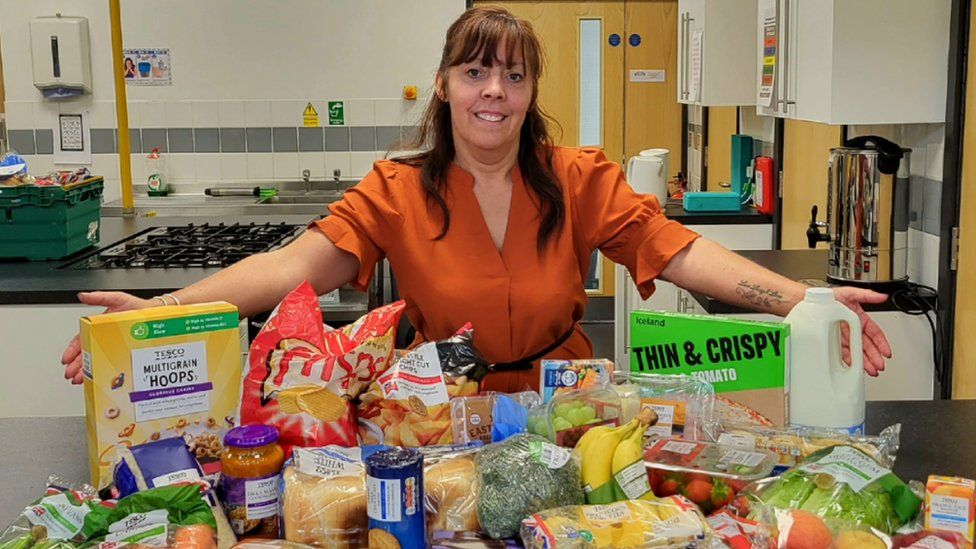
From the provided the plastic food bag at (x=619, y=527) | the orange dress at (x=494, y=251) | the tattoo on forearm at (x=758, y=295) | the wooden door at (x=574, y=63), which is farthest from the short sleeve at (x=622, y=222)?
the wooden door at (x=574, y=63)

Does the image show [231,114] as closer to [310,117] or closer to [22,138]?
[310,117]

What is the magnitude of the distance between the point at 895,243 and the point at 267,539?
234cm

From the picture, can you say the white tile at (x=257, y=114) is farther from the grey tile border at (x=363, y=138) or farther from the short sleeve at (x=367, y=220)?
the short sleeve at (x=367, y=220)

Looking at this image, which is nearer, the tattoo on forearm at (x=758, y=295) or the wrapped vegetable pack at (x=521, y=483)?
the wrapped vegetable pack at (x=521, y=483)

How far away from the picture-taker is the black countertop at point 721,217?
170 inches

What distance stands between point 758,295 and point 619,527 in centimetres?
85

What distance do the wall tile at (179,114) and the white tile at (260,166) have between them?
1.35 ft

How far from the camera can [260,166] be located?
631 centimetres

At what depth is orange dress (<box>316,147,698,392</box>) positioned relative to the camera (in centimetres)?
201

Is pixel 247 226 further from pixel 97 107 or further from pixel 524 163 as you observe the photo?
pixel 97 107

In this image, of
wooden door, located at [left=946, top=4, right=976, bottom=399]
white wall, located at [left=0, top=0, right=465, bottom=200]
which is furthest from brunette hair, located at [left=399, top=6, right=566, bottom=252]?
white wall, located at [left=0, top=0, right=465, bottom=200]

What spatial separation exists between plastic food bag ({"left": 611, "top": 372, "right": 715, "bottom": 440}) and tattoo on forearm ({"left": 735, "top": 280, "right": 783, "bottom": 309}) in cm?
42

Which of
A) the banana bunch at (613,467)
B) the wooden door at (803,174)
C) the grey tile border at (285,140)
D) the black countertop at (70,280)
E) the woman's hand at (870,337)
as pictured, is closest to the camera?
the banana bunch at (613,467)

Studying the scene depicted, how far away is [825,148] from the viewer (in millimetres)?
3770
